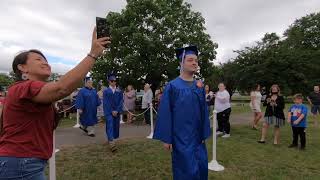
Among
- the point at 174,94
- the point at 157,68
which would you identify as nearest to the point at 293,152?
the point at 174,94

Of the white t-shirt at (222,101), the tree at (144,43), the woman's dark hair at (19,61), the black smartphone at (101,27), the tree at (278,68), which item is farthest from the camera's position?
the tree at (278,68)

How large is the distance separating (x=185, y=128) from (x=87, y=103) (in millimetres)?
6983

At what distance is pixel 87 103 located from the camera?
11.2m

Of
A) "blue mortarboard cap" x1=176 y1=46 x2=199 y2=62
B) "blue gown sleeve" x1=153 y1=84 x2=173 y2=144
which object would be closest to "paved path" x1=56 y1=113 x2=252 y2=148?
"blue gown sleeve" x1=153 y1=84 x2=173 y2=144

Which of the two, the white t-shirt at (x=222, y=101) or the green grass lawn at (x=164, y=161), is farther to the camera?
the white t-shirt at (x=222, y=101)

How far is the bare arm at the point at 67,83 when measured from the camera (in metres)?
2.25

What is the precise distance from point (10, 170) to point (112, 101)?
6.98 m

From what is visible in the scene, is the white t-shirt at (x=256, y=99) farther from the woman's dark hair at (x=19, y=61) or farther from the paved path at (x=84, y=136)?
the woman's dark hair at (x=19, y=61)

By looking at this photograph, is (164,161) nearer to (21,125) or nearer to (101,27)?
(21,125)

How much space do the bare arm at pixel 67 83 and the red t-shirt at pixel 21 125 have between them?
0.14 m

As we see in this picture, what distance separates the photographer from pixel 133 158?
7895mm

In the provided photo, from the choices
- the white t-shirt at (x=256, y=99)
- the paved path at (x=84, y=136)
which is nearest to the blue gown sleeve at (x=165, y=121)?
the paved path at (x=84, y=136)

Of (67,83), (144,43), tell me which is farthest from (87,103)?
(144,43)

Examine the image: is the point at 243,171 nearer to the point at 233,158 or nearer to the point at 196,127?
the point at 233,158
